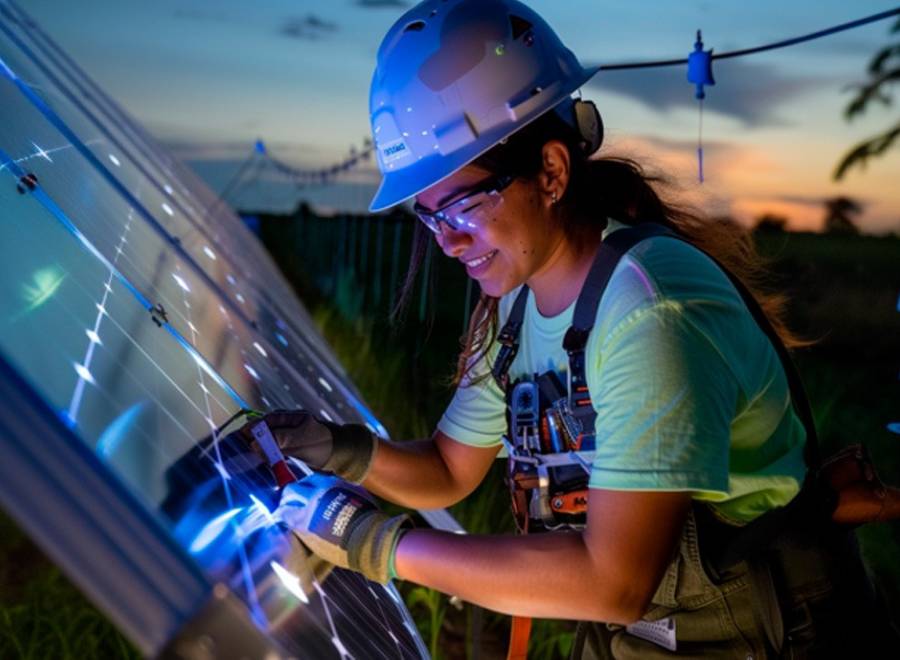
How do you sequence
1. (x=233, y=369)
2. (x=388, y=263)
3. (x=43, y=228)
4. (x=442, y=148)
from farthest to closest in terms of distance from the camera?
1. (x=388, y=263)
2. (x=233, y=369)
3. (x=442, y=148)
4. (x=43, y=228)

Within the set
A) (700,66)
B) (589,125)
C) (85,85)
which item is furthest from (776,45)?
(85,85)

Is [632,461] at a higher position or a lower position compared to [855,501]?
higher

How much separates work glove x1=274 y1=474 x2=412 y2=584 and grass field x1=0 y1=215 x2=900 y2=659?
2.32 ft

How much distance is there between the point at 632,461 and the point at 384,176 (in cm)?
98

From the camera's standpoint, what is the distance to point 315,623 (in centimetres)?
175

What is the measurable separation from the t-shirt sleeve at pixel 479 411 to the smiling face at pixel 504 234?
47 centimetres

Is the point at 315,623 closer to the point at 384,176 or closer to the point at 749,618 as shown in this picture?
the point at 749,618

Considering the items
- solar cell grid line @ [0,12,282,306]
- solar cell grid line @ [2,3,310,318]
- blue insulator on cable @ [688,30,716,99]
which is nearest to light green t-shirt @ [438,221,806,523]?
blue insulator on cable @ [688,30,716,99]

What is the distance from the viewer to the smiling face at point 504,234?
224 cm

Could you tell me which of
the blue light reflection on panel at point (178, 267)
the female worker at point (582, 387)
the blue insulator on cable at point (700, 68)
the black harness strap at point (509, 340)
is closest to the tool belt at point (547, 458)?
the female worker at point (582, 387)

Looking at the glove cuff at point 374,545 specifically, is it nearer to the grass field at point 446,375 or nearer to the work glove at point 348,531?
the work glove at point 348,531

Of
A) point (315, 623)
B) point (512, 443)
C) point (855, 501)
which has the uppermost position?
point (315, 623)

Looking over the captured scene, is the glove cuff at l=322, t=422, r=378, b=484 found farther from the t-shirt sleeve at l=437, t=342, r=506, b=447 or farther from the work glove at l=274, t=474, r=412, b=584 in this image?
the work glove at l=274, t=474, r=412, b=584

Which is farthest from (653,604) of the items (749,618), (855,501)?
(855,501)
